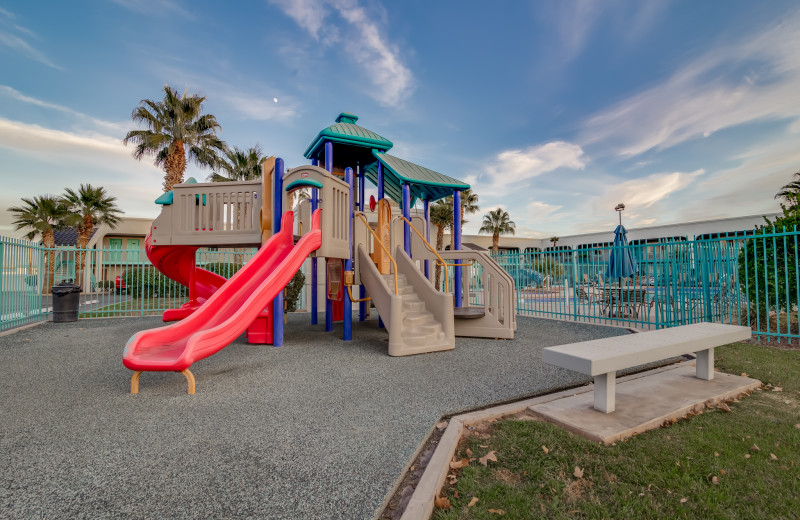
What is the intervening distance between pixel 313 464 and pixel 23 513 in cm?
163

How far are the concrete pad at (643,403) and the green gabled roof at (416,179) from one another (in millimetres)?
5685

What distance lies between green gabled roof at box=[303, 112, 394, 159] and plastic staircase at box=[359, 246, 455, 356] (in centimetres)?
268

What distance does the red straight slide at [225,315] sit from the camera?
4301 mm

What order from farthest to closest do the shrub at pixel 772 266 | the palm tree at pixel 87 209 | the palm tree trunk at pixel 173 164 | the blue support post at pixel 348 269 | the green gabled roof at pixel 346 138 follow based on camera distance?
the palm tree at pixel 87 209
the palm tree trunk at pixel 173 164
the green gabled roof at pixel 346 138
the blue support post at pixel 348 269
the shrub at pixel 772 266

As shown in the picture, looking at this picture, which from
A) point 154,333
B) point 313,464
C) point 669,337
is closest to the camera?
point 313,464

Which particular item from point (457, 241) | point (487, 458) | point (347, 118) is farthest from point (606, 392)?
point (347, 118)

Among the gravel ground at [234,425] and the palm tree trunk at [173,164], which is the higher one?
the palm tree trunk at [173,164]

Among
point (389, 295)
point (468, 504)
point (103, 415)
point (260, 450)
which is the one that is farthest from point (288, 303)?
Result: point (468, 504)

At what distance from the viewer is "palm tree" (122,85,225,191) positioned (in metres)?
18.2

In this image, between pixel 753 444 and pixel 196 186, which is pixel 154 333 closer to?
pixel 196 186

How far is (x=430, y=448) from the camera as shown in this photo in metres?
2.92

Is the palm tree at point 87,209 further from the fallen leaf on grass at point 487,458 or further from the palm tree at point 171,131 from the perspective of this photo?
the fallen leaf on grass at point 487,458

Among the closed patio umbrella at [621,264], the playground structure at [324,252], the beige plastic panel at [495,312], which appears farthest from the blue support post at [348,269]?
the closed patio umbrella at [621,264]

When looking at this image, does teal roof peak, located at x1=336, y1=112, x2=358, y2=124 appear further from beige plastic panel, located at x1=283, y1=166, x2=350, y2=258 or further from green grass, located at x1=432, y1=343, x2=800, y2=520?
green grass, located at x1=432, y1=343, x2=800, y2=520
